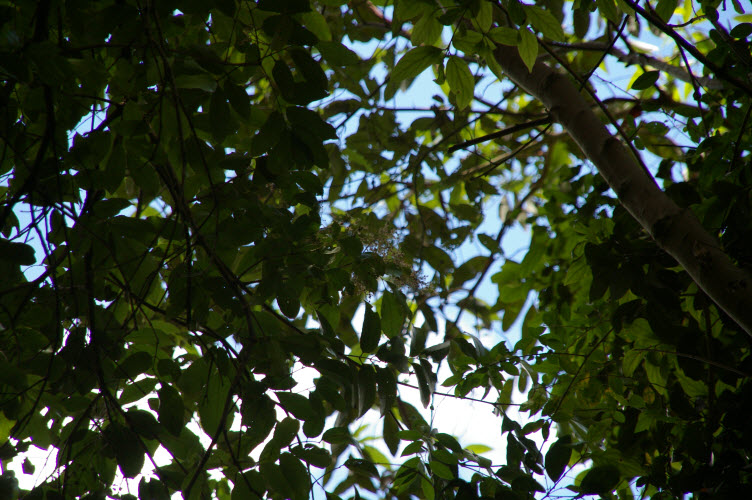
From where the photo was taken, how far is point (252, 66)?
957 millimetres

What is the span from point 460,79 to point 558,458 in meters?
0.67

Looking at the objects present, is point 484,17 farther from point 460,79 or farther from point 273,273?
point 273,273

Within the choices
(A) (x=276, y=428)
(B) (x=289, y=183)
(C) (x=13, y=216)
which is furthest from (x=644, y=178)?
(C) (x=13, y=216)

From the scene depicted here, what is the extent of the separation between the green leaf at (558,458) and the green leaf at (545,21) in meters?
0.67

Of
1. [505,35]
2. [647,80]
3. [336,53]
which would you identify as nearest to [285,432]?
[336,53]

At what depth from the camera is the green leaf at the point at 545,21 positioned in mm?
923

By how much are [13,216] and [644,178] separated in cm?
113

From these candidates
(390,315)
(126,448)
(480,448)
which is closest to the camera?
(126,448)

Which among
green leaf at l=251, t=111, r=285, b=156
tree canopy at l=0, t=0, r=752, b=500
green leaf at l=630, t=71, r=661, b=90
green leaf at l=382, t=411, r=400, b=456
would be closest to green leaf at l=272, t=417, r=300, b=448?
tree canopy at l=0, t=0, r=752, b=500

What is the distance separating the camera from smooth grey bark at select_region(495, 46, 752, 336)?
0.86m

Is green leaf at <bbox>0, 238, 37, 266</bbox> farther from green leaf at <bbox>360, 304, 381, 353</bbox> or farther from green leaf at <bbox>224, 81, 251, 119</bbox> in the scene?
green leaf at <bbox>360, 304, 381, 353</bbox>

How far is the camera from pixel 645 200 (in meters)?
0.98

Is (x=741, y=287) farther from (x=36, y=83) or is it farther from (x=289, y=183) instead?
(x=36, y=83)

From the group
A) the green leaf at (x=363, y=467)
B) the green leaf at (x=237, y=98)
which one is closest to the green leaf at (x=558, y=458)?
the green leaf at (x=363, y=467)
